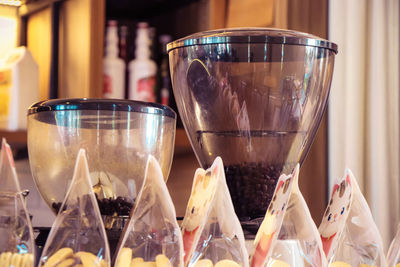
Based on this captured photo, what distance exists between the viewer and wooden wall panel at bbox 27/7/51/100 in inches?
60.5

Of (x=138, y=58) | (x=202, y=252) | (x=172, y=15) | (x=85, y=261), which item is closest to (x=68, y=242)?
(x=85, y=261)

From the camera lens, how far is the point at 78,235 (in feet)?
1.52

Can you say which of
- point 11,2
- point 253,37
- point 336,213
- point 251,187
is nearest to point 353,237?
point 336,213

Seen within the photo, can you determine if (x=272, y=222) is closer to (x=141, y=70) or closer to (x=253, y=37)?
(x=253, y=37)

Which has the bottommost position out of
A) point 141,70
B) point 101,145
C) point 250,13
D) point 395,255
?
point 395,255

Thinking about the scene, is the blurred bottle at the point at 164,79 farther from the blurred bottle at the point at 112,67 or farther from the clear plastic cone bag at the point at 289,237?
the clear plastic cone bag at the point at 289,237

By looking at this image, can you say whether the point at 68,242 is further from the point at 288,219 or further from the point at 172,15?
the point at 172,15

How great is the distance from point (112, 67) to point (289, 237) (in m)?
1.09

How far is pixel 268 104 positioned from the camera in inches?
25.5

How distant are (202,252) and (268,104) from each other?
0.23 metres

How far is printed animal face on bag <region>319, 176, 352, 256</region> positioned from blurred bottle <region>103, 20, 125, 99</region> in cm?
102

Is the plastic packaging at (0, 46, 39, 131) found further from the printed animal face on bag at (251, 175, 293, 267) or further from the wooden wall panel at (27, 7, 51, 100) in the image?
the printed animal face on bag at (251, 175, 293, 267)

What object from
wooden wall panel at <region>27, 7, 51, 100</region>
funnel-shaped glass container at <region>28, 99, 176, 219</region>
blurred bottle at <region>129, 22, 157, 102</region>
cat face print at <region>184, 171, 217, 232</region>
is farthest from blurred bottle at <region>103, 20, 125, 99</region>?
cat face print at <region>184, 171, 217, 232</region>

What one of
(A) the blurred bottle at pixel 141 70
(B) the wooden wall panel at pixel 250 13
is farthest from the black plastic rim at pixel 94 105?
(B) the wooden wall panel at pixel 250 13
